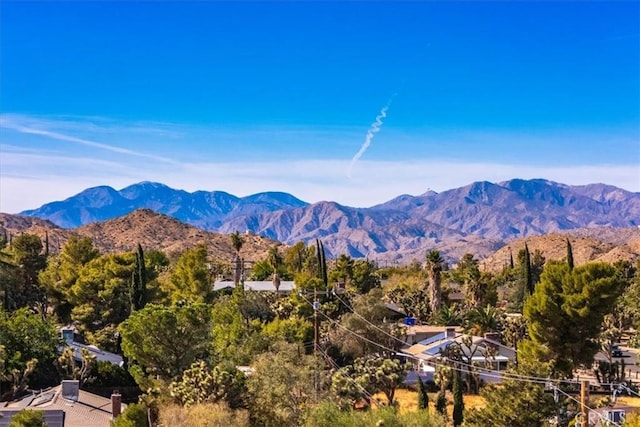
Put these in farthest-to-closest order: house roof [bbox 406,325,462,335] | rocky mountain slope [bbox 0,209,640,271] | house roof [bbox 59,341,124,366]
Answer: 1. rocky mountain slope [bbox 0,209,640,271]
2. house roof [bbox 406,325,462,335]
3. house roof [bbox 59,341,124,366]

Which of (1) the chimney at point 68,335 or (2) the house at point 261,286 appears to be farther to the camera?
(2) the house at point 261,286

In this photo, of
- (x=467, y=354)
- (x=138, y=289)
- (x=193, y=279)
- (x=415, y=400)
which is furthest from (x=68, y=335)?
(x=467, y=354)

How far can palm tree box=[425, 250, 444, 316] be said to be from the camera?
2608 inches

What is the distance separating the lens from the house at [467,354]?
45969 millimetres

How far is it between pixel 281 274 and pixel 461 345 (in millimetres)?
47434

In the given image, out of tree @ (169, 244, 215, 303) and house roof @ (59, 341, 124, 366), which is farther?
tree @ (169, 244, 215, 303)

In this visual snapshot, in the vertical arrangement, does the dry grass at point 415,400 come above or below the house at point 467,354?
below

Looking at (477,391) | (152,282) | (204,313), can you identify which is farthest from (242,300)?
(477,391)

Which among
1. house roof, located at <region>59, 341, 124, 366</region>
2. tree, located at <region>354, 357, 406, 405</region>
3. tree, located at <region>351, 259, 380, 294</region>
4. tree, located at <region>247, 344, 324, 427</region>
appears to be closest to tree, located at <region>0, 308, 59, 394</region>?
house roof, located at <region>59, 341, 124, 366</region>

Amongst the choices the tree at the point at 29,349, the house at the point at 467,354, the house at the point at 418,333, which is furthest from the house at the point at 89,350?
the house at the point at 418,333

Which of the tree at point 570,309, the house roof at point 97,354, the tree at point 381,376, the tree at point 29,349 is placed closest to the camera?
the tree at point 381,376

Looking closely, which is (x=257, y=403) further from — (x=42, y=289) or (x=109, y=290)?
(x=42, y=289)

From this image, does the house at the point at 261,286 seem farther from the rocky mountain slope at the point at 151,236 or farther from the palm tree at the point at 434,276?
the rocky mountain slope at the point at 151,236

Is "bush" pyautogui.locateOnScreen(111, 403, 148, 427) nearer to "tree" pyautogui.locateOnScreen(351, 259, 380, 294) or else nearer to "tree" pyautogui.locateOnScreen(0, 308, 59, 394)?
"tree" pyautogui.locateOnScreen(0, 308, 59, 394)
